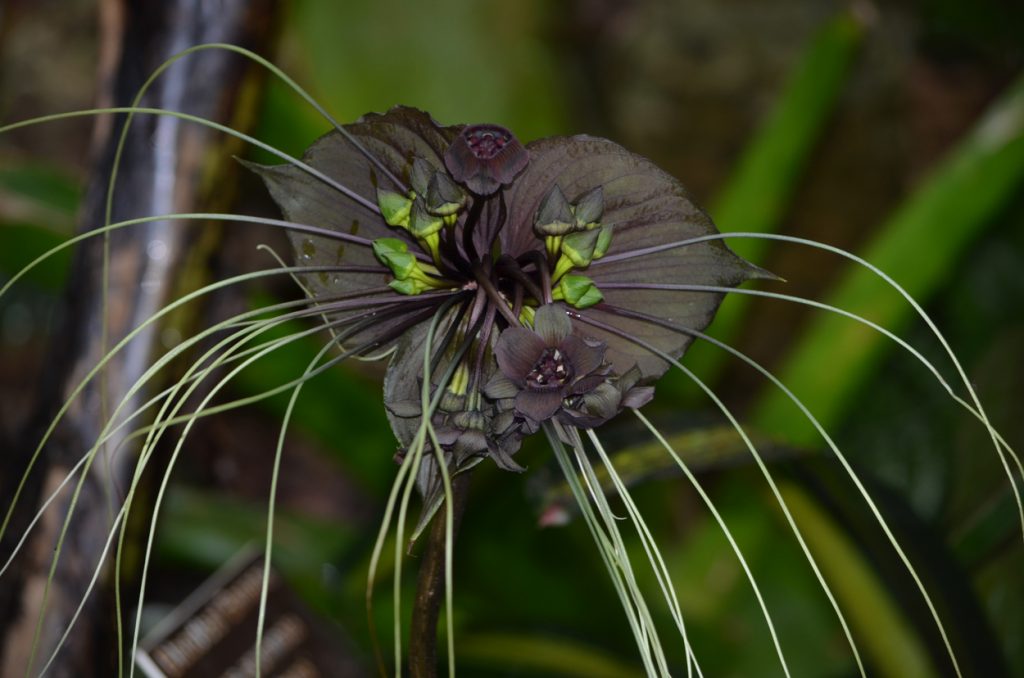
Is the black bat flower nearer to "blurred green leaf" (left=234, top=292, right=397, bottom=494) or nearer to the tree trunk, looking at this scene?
the tree trunk

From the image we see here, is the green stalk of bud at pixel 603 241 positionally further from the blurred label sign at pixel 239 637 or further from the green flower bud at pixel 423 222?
the blurred label sign at pixel 239 637

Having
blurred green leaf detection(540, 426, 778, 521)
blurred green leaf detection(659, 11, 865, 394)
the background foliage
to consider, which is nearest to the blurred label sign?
the background foliage

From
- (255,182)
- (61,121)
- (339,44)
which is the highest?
(61,121)

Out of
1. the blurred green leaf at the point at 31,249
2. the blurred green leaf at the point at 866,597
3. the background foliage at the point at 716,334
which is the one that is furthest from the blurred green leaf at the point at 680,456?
the blurred green leaf at the point at 31,249

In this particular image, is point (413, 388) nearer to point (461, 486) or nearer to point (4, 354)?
point (461, 486)

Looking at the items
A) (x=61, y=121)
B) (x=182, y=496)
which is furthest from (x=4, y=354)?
(x=182, y=496)

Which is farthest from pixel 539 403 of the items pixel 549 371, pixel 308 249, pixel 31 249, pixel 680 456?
pixel 31 249

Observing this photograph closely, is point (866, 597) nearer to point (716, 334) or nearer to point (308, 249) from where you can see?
point (716, 334)
